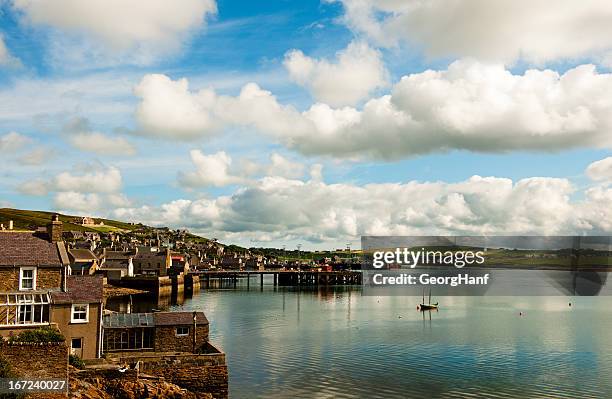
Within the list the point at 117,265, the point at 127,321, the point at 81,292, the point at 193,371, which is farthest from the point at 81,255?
the point at 193,371

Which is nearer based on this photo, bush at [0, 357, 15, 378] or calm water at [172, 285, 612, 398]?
bush at [0, 357, 15, 378]

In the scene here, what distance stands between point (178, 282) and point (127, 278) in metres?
13.2

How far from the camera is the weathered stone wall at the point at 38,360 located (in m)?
31.0

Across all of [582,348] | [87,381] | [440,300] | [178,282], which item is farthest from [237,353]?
[178,282]

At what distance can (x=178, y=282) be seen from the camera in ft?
500

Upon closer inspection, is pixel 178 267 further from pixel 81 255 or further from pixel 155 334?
pixel 155 334

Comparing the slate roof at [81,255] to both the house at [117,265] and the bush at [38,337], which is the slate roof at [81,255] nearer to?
the house at [117,265]

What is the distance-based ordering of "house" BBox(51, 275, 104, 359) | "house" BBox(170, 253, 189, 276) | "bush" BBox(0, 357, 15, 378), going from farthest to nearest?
"house" BBox(170, 253, 189, 276) < "house" BBox(51, 275, 104, 359) < "bush" BBox(0, 357, 15, 378)

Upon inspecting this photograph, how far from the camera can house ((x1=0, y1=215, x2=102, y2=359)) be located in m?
37.7

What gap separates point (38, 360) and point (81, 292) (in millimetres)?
10195

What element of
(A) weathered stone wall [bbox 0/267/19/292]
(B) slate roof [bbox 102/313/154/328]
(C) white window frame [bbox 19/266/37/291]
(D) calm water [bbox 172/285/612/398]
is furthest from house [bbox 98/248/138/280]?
(A) weathered stone wall [bbox 0/267/19/292]

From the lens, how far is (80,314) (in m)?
41.0

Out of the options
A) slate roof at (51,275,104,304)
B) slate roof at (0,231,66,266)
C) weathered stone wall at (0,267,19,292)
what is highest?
slate roof at (0,231,66,266)

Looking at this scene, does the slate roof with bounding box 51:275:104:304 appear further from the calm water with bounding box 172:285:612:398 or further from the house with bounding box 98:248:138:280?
the house with bounding box 98:248:138:280
